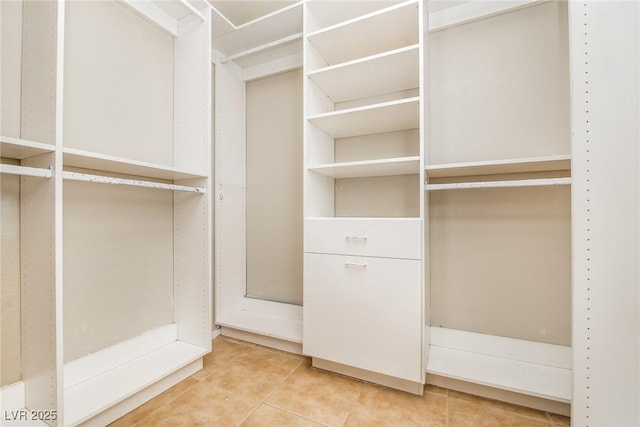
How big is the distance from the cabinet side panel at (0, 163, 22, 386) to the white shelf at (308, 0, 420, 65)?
1664mm

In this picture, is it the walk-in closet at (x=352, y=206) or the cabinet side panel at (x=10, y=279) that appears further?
the cabinet side panel at (x=10, y=279)

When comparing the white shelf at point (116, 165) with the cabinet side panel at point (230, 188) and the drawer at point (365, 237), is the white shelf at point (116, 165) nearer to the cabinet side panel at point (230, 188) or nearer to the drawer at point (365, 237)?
the cabinet side panel at point (230, 188)

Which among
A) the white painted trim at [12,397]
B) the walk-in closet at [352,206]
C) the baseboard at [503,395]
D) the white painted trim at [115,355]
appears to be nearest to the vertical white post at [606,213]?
the walk-in closet at [352,206]

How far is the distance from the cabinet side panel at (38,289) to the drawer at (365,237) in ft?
3.71

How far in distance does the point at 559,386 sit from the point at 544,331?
31 centimetres

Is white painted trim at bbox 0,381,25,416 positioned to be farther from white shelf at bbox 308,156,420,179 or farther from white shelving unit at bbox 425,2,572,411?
white shelving unit at bbox 425,2,572,411

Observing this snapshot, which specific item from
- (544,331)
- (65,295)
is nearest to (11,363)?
(65,295)

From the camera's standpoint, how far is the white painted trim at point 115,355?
131cm

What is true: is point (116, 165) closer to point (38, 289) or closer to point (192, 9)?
point (38, 289)

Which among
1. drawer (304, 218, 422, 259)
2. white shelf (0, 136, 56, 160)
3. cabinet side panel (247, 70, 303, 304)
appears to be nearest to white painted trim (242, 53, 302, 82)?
cabinet side panel (247, 70, 303, 304)

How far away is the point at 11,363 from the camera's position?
113 centimetres

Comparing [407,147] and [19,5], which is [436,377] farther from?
[19,5]

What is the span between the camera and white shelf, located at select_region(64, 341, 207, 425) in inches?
44.8

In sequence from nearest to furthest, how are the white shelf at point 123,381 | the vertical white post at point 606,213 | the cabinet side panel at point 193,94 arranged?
the vertical white post at point 606,213
the white shelf at point 123,381
the cabinet side panel at point 193,94
